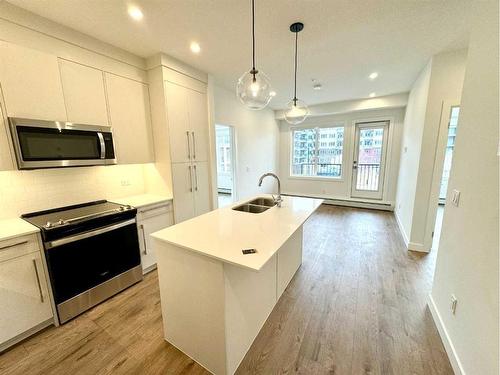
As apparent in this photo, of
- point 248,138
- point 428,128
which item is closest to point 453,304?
point 428,128

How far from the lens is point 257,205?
2.55 meters

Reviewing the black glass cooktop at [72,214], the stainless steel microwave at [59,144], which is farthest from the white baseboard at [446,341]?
the stainless steel microwave at [59,144]

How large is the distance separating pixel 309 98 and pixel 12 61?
4823 mm

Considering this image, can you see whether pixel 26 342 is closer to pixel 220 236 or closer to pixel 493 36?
pixel 220 236

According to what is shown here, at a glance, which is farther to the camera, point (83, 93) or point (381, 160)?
point (381, 160)

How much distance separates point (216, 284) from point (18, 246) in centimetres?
164

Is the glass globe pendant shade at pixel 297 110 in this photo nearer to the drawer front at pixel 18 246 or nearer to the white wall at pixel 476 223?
the white wall at pixel 476 223

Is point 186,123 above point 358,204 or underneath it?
above

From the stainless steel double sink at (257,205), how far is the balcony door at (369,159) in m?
4.07

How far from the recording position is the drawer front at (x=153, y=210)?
248 cm

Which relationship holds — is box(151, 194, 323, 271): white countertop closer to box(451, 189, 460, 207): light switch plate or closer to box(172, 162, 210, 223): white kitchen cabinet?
box(172, 162, 210, 223): white kitchen cabinet

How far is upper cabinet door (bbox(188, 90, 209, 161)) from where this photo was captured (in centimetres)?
304

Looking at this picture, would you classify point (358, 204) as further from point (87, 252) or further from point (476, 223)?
point (87, 252)

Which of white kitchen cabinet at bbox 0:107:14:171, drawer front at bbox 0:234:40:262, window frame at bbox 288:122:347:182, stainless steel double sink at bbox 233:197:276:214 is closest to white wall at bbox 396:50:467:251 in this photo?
stainless steel double sink at bbox 233:197:276:214
